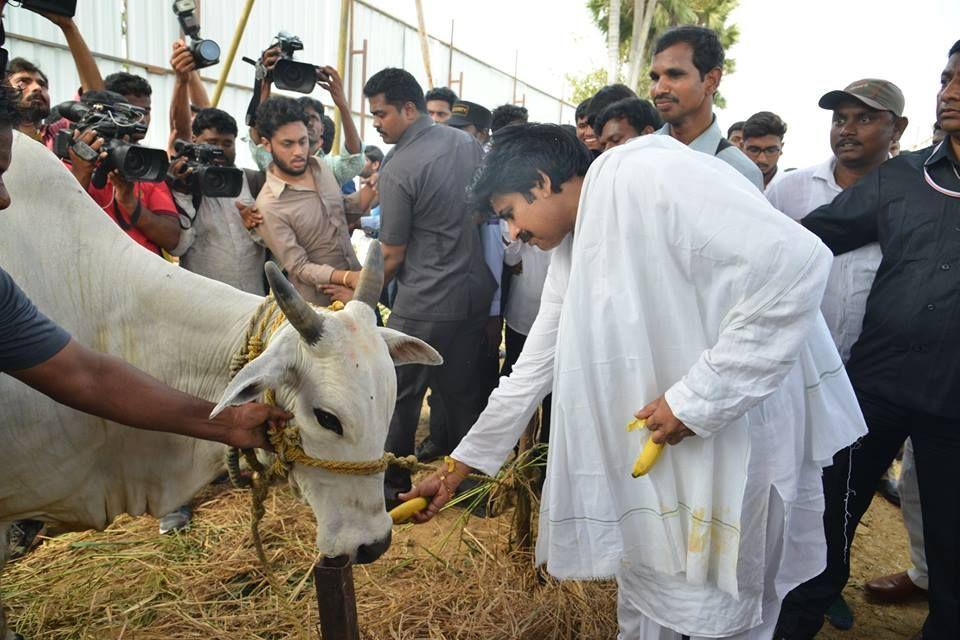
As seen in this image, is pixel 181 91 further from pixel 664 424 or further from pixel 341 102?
pixel 664 424

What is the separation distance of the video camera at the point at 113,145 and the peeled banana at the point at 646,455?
7.43 feet

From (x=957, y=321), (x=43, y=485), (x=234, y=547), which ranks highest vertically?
(x=957, y=321)

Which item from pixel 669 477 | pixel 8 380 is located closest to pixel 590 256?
pixel 669 477

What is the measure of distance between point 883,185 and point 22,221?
307 cm

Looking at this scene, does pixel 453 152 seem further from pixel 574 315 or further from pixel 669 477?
pixel 669 477

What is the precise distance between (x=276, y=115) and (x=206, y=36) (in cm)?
715

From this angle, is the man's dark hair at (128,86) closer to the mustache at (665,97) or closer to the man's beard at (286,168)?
the man's beard at (286,168)

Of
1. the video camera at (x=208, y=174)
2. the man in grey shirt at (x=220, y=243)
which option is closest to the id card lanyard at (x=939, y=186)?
the video camera at (x=208, y=174)

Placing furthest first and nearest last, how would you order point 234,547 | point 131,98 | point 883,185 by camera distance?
point 131,98, point 234,547, point 883,185

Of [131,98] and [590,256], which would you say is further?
[131,98]

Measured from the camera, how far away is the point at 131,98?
4465mm

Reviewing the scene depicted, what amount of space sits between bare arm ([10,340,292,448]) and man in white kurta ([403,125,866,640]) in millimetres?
917

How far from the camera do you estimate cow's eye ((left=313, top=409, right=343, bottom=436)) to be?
2.10 metres

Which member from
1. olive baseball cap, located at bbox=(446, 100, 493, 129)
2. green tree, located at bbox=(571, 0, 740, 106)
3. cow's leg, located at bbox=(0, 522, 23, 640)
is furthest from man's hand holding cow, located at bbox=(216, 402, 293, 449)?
green tree, located at bbox=(571, 0, 740, 106)
